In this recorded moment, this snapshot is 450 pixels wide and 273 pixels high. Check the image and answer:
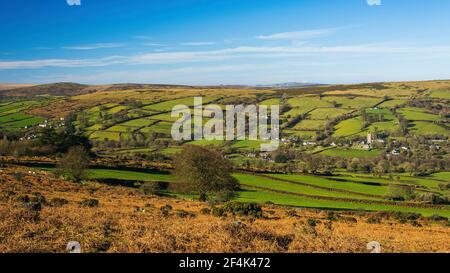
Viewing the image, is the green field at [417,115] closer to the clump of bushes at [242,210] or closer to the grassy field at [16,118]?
the clump of bushes at [242,210]

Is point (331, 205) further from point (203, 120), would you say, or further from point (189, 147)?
point (203, 120)

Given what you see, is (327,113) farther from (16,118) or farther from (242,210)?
(242,210)

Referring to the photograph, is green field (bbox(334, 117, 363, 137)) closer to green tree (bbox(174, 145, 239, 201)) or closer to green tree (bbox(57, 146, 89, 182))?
green tree (bbox(174, 145, 239, 201))

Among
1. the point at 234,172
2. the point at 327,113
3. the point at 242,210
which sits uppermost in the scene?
the point at 327,113

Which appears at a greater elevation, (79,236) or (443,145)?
(79,236)

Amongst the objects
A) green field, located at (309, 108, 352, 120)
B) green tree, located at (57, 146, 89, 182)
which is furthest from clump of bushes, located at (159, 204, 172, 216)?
green field, located at (309, 108, 352, 120)

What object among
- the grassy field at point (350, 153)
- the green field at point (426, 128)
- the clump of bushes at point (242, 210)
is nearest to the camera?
the clump of bushes at point (242, 210)

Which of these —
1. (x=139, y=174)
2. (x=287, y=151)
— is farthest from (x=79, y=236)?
(x=287, y=151)

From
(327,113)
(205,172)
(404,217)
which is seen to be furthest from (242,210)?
→ (327,113)

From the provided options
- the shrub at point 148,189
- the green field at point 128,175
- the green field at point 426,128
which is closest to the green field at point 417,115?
the green field at point 426,128

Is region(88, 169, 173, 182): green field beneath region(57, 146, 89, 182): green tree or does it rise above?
beneath

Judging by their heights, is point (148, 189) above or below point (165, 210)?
below
